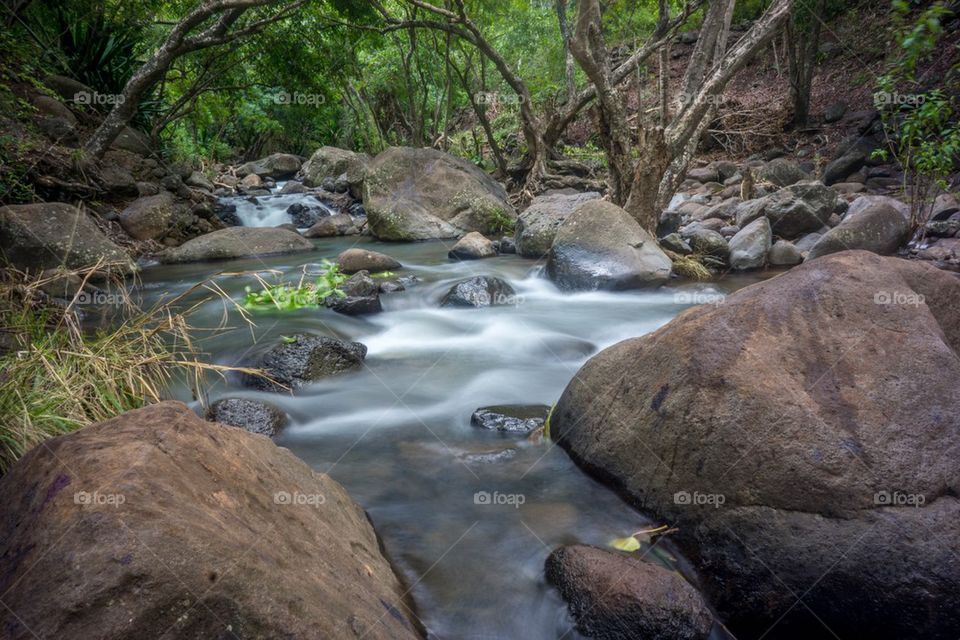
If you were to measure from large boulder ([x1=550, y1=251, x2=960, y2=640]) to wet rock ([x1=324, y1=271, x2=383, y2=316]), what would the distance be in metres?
3.91

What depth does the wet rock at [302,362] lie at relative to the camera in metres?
4.95

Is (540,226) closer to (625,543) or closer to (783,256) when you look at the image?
(783,256)

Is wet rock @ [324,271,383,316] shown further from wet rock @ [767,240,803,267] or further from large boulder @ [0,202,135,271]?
wet rock @ [767,240,803,267]

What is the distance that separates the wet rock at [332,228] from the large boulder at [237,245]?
1.62m

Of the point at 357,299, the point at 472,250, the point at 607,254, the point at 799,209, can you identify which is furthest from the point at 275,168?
the point at 799,209

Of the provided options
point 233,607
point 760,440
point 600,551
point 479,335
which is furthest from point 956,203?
point 233,607

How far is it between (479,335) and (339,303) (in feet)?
5.33

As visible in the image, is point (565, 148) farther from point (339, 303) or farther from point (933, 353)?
point (933, 353)

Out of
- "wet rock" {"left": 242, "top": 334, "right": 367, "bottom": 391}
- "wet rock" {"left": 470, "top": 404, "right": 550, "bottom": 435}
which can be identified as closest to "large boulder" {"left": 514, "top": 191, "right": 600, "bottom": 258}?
"wet rock" {"left": 242, "top": 334, "right": 367, "bottom": 391}

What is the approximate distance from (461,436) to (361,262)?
519 cm

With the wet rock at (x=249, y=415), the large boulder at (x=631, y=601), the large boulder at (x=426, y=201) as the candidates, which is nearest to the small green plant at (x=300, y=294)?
the wet rock at (x=249, y=415)

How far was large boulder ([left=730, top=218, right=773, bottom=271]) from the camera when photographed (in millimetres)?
8695

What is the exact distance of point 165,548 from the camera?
1438mm

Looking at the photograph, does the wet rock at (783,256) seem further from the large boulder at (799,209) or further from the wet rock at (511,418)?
the wet rock at (511,418)
